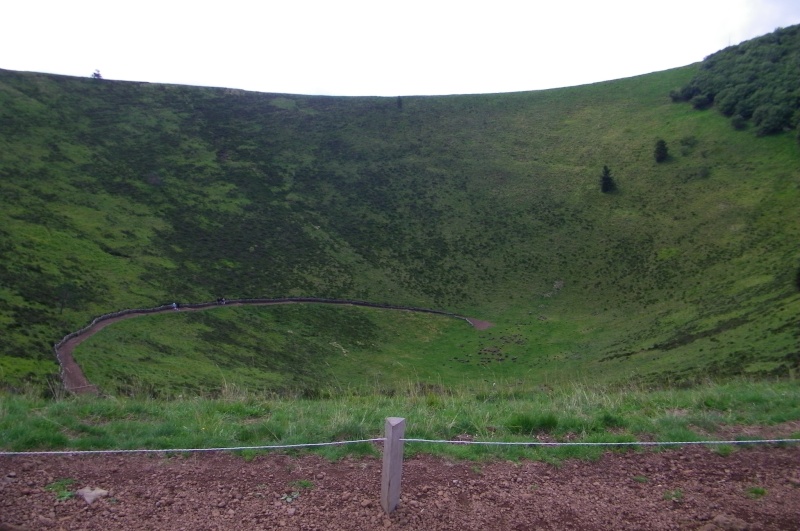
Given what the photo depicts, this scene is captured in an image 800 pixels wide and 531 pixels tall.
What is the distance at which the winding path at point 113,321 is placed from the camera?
26464mm

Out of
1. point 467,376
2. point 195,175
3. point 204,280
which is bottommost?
point 467,376

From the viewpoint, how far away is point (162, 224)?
57.9 m

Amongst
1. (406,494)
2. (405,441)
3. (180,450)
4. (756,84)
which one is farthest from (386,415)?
(756,84)

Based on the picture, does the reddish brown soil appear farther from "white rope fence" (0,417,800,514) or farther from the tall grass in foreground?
the tall grass in foreground

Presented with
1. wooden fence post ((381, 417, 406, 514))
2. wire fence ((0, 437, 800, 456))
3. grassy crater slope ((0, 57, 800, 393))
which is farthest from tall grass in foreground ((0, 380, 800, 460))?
grassy crater slope ((0, 57, 800, 393))

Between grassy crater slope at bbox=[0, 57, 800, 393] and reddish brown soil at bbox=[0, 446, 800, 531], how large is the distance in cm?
1738

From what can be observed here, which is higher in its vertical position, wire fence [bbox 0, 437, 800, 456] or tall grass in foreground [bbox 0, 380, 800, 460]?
wire fence [bbox 0, 437, 800, 456]

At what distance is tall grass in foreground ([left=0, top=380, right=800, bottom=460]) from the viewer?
6348 mm

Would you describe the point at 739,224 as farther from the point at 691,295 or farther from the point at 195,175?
the point at 195,175

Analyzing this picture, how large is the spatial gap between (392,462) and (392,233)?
201 ft

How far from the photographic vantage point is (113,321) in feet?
123

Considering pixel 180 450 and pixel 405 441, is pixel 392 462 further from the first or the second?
pixel 180 450

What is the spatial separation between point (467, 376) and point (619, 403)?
30231 mm

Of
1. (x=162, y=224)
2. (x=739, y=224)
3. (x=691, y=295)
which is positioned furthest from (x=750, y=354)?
(x=162, y=224)
